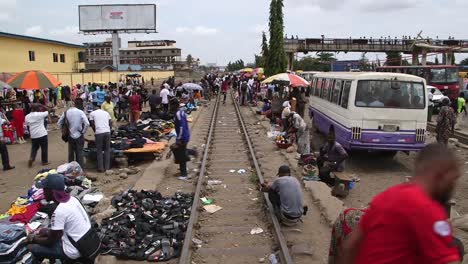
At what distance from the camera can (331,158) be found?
33.5 feet

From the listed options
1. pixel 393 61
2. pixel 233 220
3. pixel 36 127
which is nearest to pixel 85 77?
pixel 36 127

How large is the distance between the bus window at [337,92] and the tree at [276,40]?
14.1m

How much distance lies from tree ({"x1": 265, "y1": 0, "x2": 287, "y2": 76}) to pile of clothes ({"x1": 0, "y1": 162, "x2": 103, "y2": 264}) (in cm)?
2026

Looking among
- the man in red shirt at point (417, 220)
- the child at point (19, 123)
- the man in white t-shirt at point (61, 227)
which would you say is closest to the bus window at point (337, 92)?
the man in white t-shirt at point (61, 227)

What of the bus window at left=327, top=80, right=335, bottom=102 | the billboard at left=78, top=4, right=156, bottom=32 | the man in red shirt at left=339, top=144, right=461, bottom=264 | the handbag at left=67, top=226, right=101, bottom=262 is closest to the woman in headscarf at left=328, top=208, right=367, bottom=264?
the man in red shirt at left=339, top=144, right=461, bottom=264

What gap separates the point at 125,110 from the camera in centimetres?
2203

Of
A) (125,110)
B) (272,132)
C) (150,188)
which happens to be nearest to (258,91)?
(125,110)

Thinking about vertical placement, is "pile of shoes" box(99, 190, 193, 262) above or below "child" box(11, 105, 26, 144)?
below

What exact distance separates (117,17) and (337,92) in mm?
56970

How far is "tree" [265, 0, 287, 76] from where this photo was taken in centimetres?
2762

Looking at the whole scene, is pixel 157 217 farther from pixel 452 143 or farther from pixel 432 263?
pixel 452 143

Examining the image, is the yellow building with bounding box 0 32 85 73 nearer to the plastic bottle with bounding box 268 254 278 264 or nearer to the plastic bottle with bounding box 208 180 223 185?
the plastic bottle with bounding box 208 180 223 185

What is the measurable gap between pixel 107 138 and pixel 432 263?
10207 mm

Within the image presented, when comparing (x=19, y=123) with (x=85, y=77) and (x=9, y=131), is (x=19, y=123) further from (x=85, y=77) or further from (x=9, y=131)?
(x=85, y=77)
